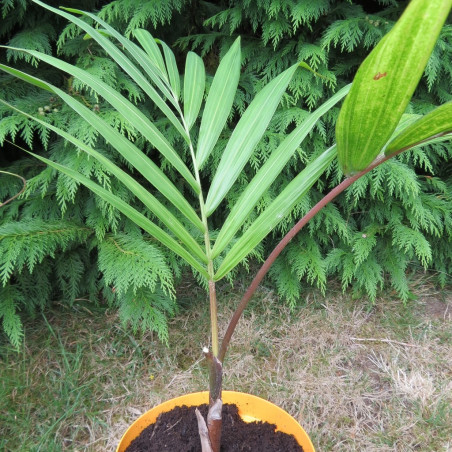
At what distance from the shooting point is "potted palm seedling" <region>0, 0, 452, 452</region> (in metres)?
0.43

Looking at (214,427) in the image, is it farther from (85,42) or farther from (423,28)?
(85,42)

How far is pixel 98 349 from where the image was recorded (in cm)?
154

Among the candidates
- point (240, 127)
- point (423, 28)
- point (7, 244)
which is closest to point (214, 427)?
point (240, 127)

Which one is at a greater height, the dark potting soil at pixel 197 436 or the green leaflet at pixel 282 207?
the green leaflet at pixel 282 207

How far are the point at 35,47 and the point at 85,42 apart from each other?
17cm

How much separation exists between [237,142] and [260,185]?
115 mm

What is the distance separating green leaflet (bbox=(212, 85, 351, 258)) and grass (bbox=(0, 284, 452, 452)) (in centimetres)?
87

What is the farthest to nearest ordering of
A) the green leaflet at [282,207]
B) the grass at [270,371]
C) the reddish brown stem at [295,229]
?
the grass at [270,371] → the green leaflet at [282,207] → the reddish brown stem at [295,229]

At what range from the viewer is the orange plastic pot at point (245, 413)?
0.85 metres

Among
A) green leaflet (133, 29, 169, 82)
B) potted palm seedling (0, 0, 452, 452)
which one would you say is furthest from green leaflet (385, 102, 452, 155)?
green leaflet (133, 29, 169, 82)

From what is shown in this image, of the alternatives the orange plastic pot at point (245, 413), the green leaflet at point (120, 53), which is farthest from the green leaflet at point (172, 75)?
the orange plastic pot at point (245, 413)

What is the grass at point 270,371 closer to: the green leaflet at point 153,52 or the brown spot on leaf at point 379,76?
the green leaflet at point 153,52

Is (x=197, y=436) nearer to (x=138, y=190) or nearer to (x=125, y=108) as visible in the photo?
(x=138, y=190)

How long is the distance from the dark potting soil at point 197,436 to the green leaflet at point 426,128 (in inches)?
24.0
